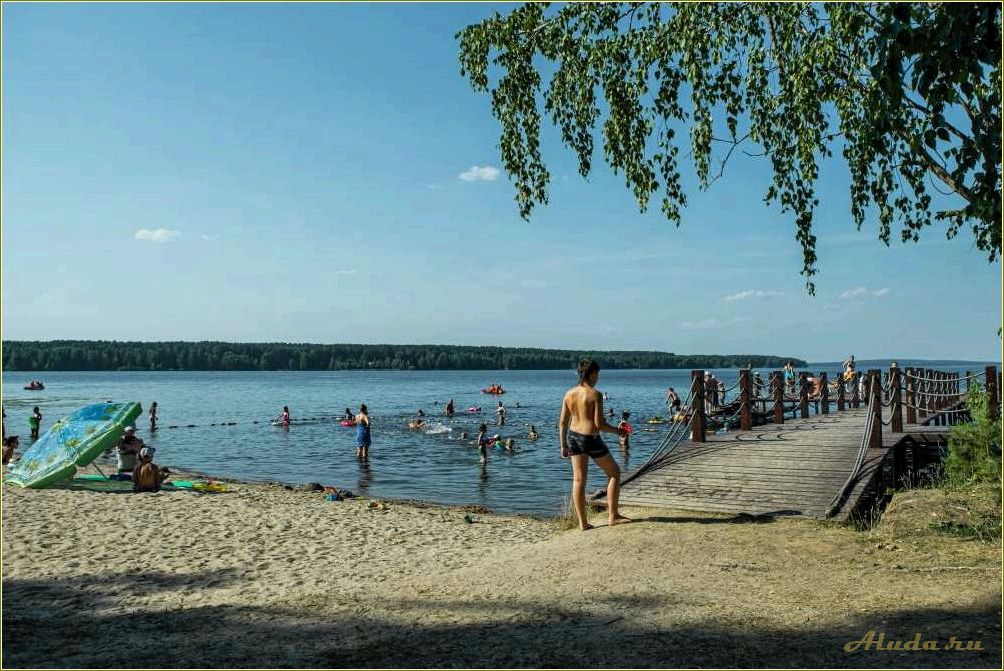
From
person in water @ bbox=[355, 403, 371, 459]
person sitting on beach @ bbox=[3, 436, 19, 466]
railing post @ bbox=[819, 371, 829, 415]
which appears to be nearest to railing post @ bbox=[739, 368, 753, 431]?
railing post @ bbox=[819, 371, 829, 415]

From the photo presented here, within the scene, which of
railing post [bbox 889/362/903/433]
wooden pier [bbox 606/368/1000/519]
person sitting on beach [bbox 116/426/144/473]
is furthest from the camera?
person sitting on beach [bbox 116/426/144/473]

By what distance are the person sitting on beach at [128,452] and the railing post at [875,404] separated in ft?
56.1

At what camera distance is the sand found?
206 inches

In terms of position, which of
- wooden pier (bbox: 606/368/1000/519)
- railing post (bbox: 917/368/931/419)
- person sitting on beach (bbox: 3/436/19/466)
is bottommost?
person sitting on beach (bbox: 3/436/19/466)

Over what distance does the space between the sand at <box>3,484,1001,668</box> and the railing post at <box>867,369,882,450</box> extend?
15.4ft

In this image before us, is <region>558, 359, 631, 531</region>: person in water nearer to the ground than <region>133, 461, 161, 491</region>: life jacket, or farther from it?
farther from it

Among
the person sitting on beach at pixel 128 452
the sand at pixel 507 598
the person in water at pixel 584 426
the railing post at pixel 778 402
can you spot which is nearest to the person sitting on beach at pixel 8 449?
the person sitting on beach at pixel 128 452

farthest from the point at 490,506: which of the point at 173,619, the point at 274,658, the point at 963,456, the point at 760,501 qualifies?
the point at 274,658

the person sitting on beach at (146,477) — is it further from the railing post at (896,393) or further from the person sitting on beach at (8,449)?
the railing post at (896,393)

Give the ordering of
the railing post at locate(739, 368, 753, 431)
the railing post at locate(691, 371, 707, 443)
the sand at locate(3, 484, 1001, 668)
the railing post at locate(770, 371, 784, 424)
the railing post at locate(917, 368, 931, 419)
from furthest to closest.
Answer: the railing post at locate(917, 368, 931, 419) < the railing post at locate(770, 371, 784, 424) < the railing post at locate(739, 368, 753, 431) < the railing post at locate(691, 371, 707, 443) < the sand at locate(3, 484, 1001, 668)

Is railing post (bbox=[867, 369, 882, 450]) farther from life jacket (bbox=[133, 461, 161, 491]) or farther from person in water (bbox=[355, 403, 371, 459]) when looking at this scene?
person in water (bbox=[355, 403, 371, 459])

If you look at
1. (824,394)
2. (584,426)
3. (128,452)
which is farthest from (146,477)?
(824,394)

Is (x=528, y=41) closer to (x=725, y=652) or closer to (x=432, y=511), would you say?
(x=725, y=652)

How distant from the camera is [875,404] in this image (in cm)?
1294
